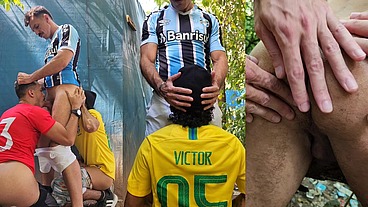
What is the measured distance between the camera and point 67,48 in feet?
3.21

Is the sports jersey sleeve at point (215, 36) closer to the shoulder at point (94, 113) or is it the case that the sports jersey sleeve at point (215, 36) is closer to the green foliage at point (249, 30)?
the green foliage at point (249, 30)

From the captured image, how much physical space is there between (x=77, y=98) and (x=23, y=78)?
115mm

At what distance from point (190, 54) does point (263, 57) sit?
6.4 inches

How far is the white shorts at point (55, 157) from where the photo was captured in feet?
3.14

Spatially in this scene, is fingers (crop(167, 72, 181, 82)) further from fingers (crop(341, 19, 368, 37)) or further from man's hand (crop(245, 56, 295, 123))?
fingers (crop(341, 19, 368, 37))

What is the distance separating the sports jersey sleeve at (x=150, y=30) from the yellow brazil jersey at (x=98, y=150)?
0.20 m

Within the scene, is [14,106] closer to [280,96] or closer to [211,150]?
[211,150]

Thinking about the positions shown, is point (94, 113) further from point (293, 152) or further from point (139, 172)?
point (293, 152)

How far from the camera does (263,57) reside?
1.04m

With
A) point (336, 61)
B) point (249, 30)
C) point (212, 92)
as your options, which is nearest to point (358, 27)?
point (336, 61)

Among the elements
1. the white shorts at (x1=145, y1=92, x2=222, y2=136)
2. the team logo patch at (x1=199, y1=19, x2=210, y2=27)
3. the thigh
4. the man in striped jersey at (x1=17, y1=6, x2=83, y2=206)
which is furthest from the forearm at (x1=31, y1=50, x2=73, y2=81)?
the thigh

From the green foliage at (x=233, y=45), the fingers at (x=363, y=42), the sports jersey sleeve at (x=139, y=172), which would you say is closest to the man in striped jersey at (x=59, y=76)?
the sports jersey sleeve at (x=139, y=172)

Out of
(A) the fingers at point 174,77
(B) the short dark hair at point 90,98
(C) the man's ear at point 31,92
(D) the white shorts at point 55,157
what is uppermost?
(A) the fingers at point 174,77

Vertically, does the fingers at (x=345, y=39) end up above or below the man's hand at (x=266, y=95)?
above
